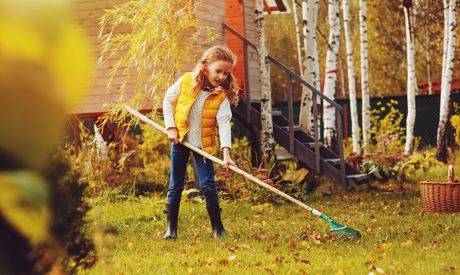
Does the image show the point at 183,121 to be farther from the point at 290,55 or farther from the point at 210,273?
the point at 290,55

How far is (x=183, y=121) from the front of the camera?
21.3 feet

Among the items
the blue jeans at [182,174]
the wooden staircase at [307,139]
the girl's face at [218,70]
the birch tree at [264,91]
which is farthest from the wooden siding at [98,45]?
the girl's face at [218,70]

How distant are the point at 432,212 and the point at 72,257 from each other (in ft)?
19.3

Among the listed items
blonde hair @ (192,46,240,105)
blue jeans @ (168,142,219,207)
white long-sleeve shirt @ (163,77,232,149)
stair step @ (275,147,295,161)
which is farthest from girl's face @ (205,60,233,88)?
stair step @ (275,147,295,161)

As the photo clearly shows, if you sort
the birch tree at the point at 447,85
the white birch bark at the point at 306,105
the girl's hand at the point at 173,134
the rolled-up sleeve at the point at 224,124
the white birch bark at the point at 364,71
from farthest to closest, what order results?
the white birch bark at the point at 364,71
the birch tree at the point at 447,85
the white birch bark at the point at 306,105
the rolled-up sleeve at the point at 224,124
the girl's hand at the point at 173,134

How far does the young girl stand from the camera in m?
6.47

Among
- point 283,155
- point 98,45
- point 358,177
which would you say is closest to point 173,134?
point 283,155

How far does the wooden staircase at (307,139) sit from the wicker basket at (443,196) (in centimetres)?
243

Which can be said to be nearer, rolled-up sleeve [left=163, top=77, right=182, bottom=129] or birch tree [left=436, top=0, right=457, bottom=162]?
rolled-up sleeve [left=163, top=77, right=182, bottom=129]

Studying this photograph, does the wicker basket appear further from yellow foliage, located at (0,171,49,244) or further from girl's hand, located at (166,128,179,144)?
yellow foliage, located at (0,171,49,244)

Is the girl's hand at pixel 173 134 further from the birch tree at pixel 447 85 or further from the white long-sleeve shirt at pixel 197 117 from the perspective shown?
the birch tree at pixel 447 85

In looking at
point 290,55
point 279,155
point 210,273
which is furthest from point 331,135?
point 290,55

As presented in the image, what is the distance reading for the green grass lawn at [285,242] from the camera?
16.1ft

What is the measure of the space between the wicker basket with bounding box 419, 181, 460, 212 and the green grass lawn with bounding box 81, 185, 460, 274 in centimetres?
19
